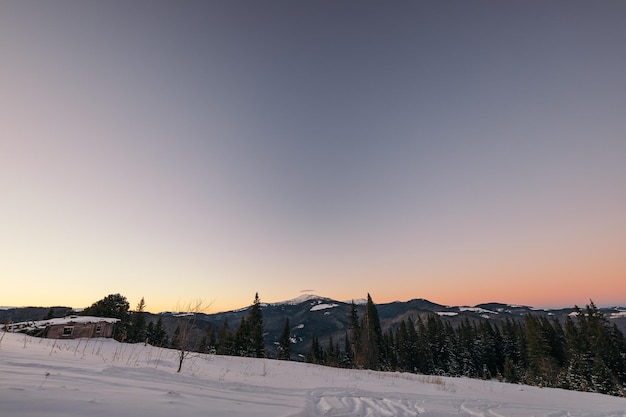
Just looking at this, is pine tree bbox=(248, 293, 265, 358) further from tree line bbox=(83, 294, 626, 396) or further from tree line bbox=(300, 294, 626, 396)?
tree line bbox=(300, 294, 626, 396)

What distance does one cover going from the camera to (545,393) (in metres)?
8.80

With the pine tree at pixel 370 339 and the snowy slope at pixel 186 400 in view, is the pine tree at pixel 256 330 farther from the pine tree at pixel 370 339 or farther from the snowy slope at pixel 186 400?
the snowy slope at pixel 186 400

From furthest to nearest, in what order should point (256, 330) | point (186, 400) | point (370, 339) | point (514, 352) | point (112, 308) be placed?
point (514, 352) < point (112, 308) < point (370, 339) < point (256, 330) < point (186, 400)

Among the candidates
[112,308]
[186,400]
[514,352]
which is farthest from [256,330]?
[514,352]

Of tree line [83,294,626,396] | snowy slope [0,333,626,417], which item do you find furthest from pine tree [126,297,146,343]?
snowy slope [0,333,626,417]

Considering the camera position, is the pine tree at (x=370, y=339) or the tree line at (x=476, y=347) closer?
the tree line at (x=476, y=347)

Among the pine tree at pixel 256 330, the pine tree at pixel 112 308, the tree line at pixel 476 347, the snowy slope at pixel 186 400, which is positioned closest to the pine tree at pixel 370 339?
the tree line at pixel 476 347

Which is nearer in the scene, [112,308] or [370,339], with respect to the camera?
[370,339]

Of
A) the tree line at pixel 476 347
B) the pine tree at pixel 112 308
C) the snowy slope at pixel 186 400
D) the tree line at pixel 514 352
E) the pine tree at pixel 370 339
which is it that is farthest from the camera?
the pine tree at pixel 112 308

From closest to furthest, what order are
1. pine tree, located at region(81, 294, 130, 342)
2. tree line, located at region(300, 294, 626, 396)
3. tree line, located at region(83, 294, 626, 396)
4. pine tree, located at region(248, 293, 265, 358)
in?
1. tree line, located at region(300, 294, 626, 396)
2. tree line, located at region(83, 294, 626, 396)
3. pine tree, located at region(248, 293, 265, 358)
4. pine tree, located at region(81, 294, 130, 342)

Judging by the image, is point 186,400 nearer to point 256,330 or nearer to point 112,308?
point 256,330

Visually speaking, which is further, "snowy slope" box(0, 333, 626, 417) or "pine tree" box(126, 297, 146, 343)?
"pine tree" box(126, 297, 146, 343)

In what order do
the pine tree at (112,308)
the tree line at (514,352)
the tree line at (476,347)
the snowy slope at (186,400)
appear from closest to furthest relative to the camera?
the snowy slope at (186,400), the tree line at (514,352), the tree line at (476,347), the pine tree at (112,308)

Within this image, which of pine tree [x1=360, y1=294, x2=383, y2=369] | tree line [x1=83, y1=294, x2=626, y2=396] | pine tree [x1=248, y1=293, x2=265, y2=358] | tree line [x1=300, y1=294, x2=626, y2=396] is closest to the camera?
tree line [x1=300, y1=294, x2=626, y2=396]
